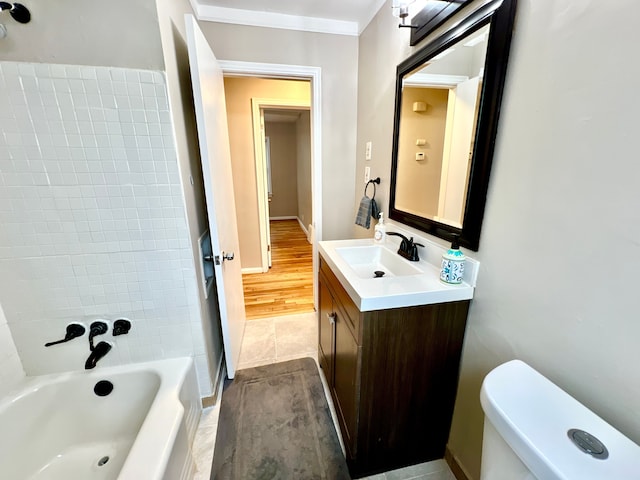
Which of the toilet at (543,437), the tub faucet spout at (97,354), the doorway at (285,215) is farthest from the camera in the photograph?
the doorway at (285,215)

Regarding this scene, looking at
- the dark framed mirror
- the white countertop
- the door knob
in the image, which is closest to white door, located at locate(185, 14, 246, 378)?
the door knob

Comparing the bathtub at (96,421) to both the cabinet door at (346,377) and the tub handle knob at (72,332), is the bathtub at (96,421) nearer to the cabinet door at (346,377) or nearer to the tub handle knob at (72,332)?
the tub handle knob at (72,332)

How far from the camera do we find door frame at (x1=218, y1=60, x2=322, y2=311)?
1.90m

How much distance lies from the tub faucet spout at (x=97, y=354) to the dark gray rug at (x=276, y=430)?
2.31 ft

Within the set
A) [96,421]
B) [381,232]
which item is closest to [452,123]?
[381,232]

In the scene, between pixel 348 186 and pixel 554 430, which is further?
pixel 348 186

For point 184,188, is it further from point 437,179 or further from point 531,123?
point 531,123

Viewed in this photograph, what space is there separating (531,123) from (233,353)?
1.91 metres

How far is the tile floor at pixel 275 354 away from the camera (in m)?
1.26

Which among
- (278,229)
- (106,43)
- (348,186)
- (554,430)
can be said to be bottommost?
(278,229)

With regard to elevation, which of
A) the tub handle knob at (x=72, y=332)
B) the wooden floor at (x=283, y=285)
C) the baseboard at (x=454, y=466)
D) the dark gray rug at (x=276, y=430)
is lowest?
the dark gray rug at (x=276, y=430)

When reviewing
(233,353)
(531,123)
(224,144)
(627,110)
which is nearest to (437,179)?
(531,123)

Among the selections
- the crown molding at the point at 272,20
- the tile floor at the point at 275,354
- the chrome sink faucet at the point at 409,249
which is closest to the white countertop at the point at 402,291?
the chrome sink faucet at the point at 409,249

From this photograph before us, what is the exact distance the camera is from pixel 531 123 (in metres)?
0.82
